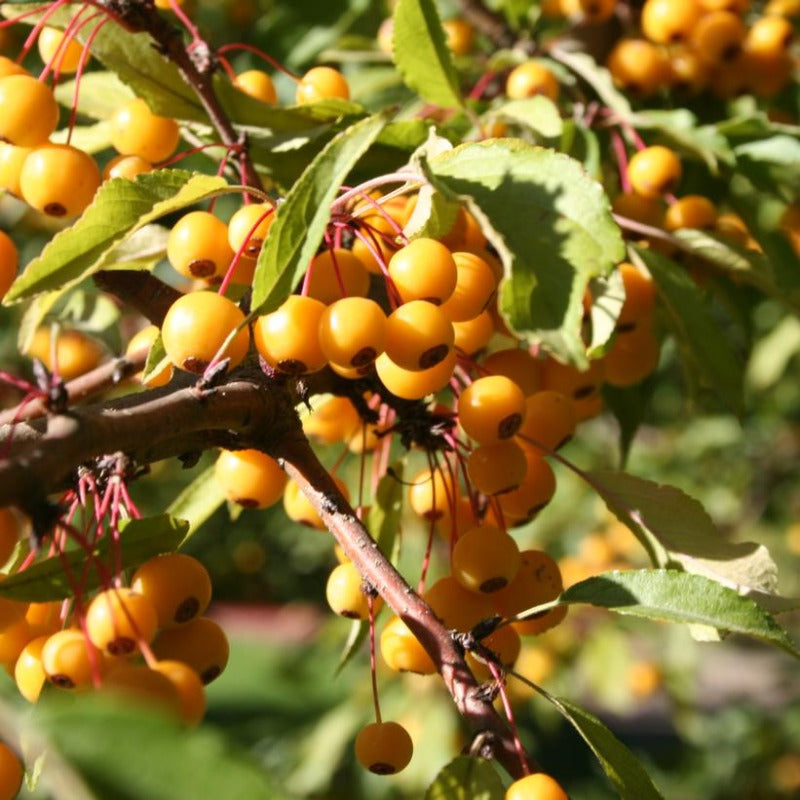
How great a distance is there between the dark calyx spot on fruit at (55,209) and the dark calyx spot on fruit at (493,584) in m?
0.68

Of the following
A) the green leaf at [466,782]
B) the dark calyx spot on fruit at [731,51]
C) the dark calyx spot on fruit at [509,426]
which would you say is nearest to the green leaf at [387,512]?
the dark calyx spot on fruit at [509,426]

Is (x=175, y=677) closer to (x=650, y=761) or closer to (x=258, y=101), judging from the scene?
(x=258, y=101)

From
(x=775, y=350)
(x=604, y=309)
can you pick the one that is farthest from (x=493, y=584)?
(x=775, y=350)

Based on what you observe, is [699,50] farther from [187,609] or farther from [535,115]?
[187,609]

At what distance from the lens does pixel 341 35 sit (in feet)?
8.07

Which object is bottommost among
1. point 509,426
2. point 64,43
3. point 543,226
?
point 509,426

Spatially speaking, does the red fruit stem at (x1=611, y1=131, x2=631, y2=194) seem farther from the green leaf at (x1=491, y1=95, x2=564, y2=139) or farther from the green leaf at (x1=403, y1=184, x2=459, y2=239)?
the green leaf at (x1=403, y1=184, x2=459, y2=239)

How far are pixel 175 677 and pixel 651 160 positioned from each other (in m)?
1.27

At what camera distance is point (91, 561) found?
102 centimetres

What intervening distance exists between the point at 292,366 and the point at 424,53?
639 millimetres

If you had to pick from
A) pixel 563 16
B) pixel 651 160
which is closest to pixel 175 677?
pixel 651 160

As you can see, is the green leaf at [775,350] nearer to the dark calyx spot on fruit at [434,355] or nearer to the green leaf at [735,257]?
the green leaf at [735,257]

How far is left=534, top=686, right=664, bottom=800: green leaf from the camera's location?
1.04 meters

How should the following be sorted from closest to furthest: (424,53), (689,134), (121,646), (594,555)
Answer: (121,646) → (424,53) → (689,134) → (594,555)
